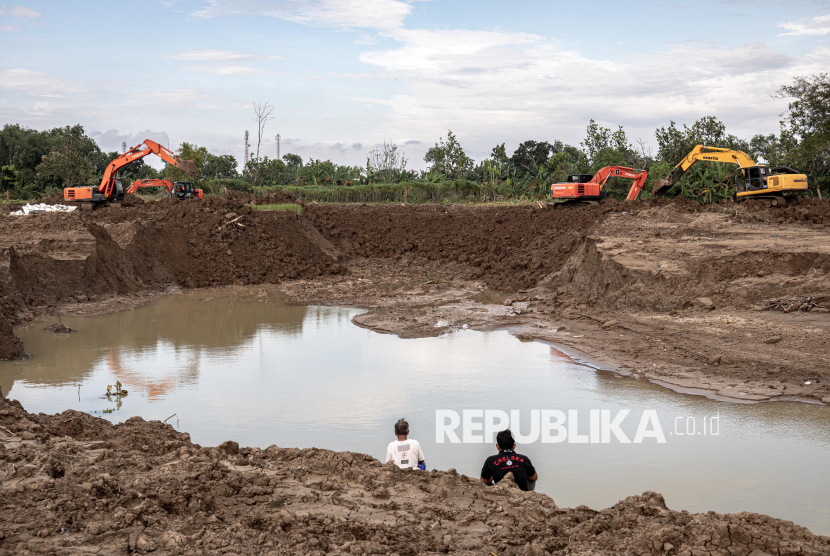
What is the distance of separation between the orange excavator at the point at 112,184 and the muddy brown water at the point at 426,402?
11.2m

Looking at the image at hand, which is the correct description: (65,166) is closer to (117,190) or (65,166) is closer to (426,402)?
(117,190)

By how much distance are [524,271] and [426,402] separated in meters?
11.8

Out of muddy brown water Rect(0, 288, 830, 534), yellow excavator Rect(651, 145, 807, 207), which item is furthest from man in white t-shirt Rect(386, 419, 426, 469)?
yellow excavator Rect(651, 145, 807, 207)

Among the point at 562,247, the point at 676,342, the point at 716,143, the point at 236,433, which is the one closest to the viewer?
the point at 236,433

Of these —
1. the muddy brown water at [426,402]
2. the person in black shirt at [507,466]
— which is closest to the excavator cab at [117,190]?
the muddy brown water at [426,402]

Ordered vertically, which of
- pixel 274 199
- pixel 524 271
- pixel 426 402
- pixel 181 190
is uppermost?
pixel 181 190

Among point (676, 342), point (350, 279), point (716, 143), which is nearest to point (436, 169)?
point (716, 143)

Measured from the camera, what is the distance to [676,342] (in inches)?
460

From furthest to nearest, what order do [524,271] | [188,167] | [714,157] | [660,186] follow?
[660,186], [188,167], [714,157], [524,271]

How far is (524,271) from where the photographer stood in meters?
20.2

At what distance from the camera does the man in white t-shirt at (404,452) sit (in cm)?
563

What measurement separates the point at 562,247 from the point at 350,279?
7336 millimetres

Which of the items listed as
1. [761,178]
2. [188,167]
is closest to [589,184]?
[761,178]

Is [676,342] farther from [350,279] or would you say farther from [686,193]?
[686,193]
